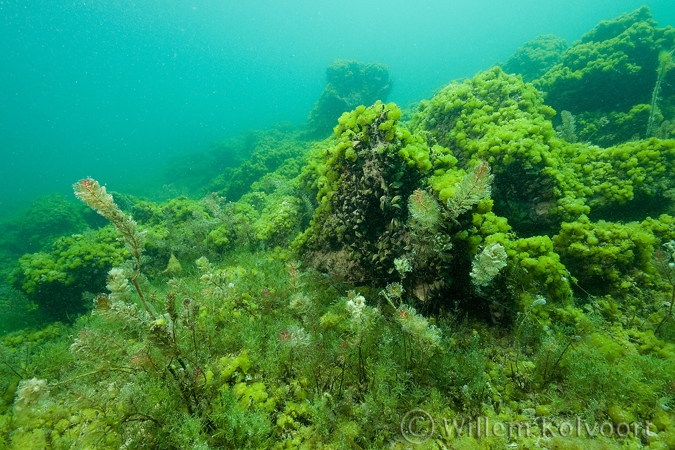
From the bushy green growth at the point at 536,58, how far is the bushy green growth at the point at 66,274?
1977 cm

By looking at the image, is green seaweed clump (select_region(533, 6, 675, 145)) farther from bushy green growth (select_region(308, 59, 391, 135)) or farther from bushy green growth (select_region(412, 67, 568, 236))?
bushy green growth (select_region(308, 59, 391, 135))

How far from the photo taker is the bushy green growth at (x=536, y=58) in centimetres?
1475

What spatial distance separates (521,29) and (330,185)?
526 feet

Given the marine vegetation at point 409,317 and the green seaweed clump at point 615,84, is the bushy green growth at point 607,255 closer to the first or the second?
the marine vegetation at point 409,317

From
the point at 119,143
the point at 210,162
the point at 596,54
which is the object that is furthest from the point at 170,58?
the point at 596,54

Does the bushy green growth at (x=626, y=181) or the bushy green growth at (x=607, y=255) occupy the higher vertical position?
the bushy green growth at (x=626, y=181)

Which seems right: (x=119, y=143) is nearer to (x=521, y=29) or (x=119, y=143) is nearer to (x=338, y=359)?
(x=338, y=359)

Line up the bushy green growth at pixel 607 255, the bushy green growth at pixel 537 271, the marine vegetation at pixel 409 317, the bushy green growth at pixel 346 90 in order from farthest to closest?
the bushy green growth at pixel 346 90, the bushy green growth at pixel 607 255, the bushy green growth at pixel 537 271, the marine vegetation at pixel 409 317

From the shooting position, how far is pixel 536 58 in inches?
595

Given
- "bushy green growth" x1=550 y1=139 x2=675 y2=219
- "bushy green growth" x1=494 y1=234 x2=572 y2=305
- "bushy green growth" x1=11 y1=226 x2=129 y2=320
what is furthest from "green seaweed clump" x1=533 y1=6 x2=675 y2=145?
"bushy green growth" x1=11 y1=226 x2=129 y2=320

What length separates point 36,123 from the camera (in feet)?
329

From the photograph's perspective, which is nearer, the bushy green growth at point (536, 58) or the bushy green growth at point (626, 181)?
the bushy green growth at point (626, 181)

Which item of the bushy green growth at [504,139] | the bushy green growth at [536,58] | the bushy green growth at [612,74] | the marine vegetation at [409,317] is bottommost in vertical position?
the marine vegetation at [409,317]

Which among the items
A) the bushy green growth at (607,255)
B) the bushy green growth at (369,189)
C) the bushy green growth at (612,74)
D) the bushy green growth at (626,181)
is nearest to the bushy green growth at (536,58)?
the bushy green growth at (612,74)
